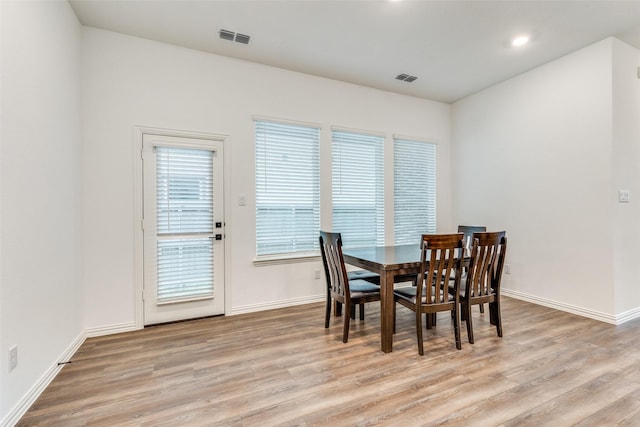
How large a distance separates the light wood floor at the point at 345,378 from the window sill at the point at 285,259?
0.75 m

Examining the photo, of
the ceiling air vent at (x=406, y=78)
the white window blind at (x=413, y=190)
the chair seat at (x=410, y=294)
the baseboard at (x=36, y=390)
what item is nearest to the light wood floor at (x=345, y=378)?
the baseboard at (x=36, y=390)

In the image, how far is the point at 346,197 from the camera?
411cm

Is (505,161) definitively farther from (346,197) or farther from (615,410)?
(615,410)

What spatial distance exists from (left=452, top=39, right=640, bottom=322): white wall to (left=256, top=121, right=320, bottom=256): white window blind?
2.51 metres

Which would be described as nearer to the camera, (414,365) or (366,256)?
(414,365)

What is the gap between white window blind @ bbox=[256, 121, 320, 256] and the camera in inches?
142

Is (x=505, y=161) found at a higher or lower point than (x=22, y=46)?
lower

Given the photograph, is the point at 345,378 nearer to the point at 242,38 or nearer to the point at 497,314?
the point at 497,314

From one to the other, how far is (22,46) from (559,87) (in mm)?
4873

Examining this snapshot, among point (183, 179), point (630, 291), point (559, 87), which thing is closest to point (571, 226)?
point (630, 291)

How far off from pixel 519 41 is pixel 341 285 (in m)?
3.07

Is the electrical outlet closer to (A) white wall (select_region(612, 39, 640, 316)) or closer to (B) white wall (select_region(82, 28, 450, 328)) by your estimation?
(B) white wall (select_region(82, 28, 450, 328))

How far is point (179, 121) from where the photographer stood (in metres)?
3.19

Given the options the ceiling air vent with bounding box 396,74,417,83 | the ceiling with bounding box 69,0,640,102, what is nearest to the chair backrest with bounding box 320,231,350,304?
the ceiling with bounding box 69,0,640,102
